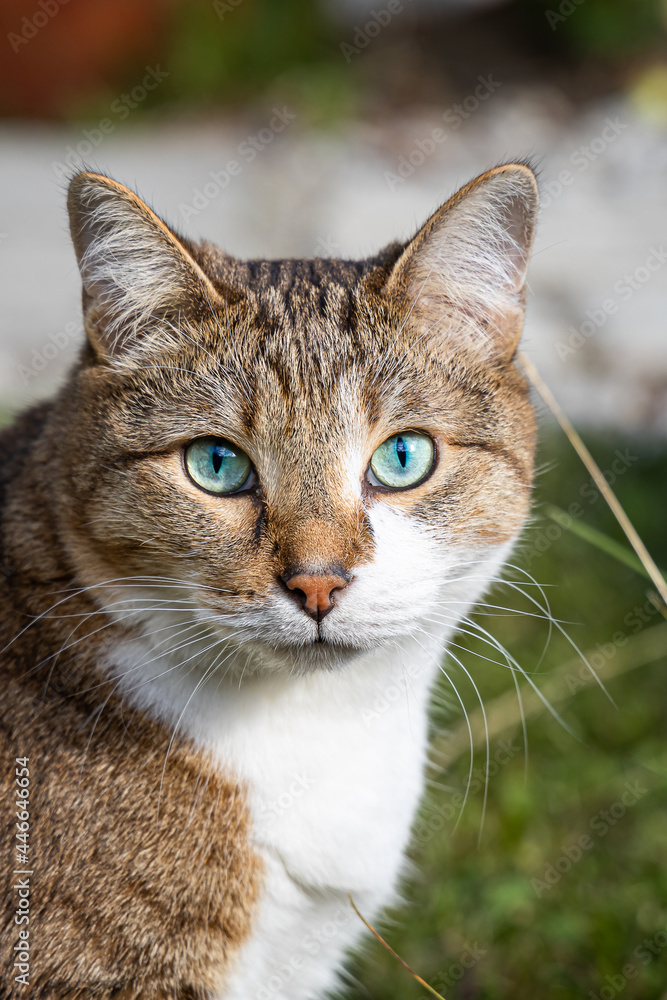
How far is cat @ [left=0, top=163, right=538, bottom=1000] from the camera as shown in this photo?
6.77 ft

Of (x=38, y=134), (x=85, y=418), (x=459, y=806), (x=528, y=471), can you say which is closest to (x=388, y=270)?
(x=528, y=471)

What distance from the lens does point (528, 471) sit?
2.44 m

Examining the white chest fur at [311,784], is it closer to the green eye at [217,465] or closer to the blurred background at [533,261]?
the blurred background at [533,261]

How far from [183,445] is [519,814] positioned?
84.2 inches

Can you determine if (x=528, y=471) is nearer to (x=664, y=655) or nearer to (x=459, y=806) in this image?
(x=459, y=806)

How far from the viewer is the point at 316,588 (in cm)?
190

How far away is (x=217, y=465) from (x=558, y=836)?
7.13 ft

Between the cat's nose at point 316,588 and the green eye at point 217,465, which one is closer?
the cat's nose at point 316,588

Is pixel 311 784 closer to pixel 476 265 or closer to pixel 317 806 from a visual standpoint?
pixel 317 806

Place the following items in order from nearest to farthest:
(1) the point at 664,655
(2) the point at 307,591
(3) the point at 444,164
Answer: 1. (2) the point at 307,591
2. (1) the point at 664,655
3. (3) the point at 444,164

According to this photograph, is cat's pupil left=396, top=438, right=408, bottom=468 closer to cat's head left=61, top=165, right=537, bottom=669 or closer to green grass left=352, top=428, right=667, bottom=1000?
cat's head left=61, top=165, right=537, bottom=669

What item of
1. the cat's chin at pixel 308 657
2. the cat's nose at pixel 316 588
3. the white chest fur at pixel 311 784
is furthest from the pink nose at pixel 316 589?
the white chest fur at pixel 311 784

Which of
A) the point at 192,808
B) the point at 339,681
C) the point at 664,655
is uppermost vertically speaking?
the point at 339,681

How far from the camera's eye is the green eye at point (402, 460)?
218 centimetres
